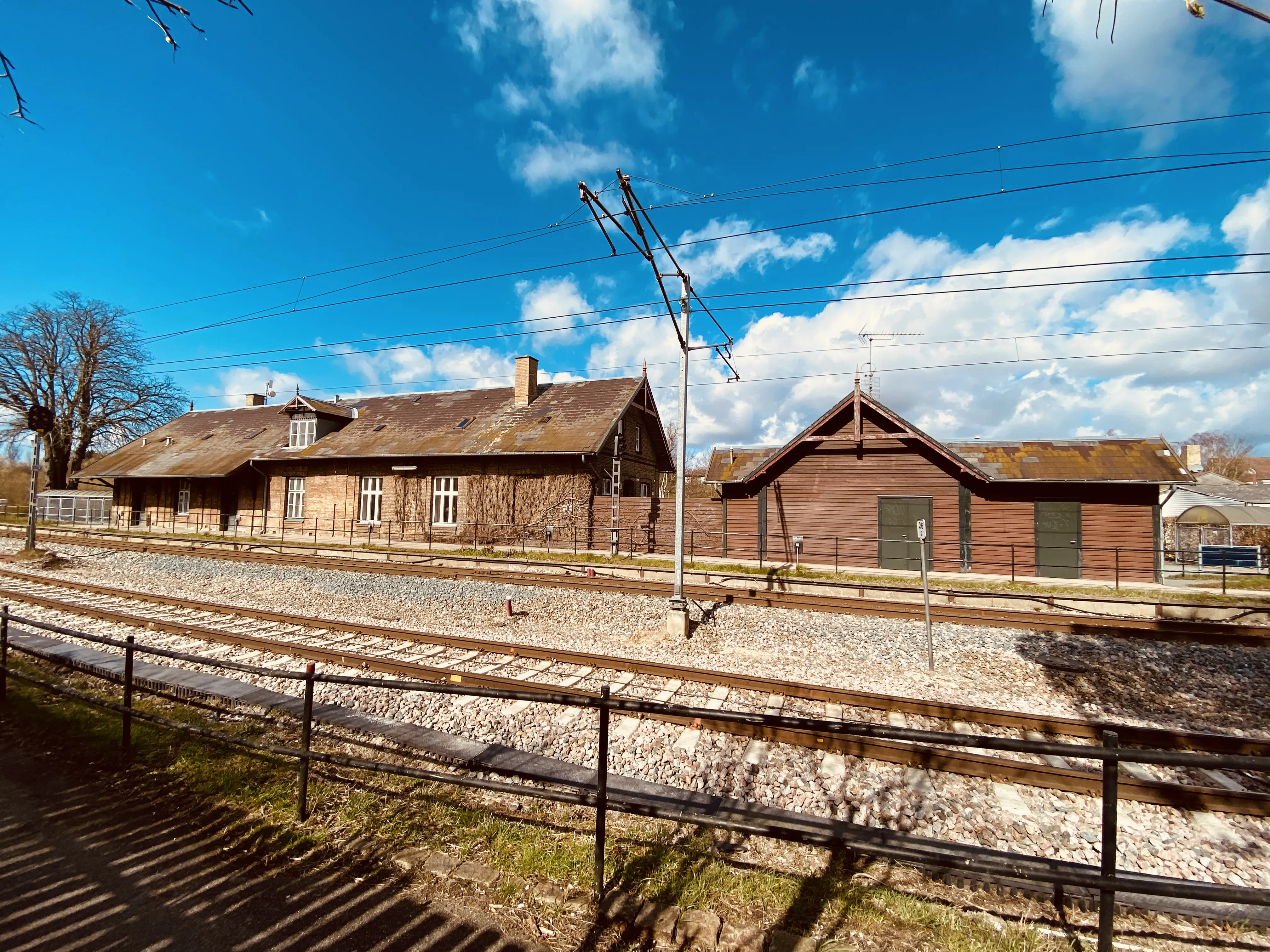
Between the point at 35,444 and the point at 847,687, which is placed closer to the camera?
the point at 847,687

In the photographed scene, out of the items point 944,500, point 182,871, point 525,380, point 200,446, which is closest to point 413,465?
point 525,380

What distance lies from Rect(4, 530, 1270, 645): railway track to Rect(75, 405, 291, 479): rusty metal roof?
Answer: 14316 millimetres

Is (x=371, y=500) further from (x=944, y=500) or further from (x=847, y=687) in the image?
(x=847, y=687)

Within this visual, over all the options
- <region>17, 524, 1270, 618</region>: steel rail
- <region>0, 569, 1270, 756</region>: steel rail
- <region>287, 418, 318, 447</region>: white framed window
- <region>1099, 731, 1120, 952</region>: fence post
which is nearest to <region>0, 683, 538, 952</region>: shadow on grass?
<region>1099, 731, 1120, 952</region>: fence post

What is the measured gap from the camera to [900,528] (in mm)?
18812

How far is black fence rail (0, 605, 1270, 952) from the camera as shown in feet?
7.38

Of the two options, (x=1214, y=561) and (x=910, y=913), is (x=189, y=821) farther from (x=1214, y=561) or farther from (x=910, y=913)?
(x=1214, y=561)

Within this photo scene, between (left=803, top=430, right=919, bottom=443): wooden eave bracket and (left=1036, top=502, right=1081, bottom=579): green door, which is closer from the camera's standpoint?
(left=1036, top=502, right=1081, bottom=579): green door

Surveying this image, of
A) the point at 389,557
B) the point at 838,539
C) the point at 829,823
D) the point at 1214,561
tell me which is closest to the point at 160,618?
the point at 389,557

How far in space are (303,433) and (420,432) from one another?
7421 millimetres

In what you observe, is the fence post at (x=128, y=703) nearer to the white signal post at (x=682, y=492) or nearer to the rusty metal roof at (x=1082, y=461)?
the white signal post at (x=682, y=492)

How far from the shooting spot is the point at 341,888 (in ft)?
10.7

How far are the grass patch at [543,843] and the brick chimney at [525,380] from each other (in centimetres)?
2353

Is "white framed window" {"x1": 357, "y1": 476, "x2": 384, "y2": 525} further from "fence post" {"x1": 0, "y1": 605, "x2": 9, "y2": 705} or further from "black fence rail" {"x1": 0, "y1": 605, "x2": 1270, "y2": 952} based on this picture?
"black fence rail" {"x1": 0, "y1": 605, "x2": 1270, "y2": 952}
